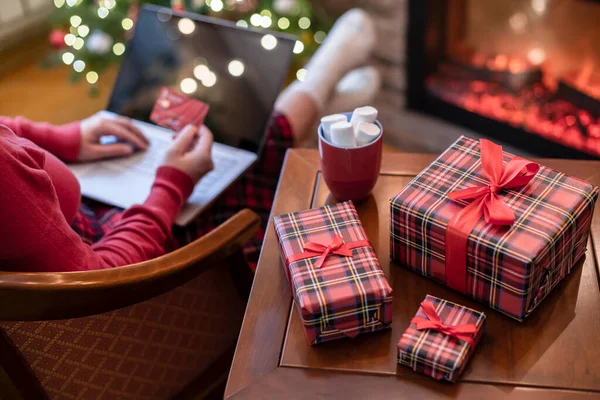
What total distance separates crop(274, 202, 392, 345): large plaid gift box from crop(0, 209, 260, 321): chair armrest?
10cm

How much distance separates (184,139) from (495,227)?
664 mm

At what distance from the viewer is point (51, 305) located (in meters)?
0.86

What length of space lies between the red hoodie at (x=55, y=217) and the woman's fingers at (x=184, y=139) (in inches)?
1.9

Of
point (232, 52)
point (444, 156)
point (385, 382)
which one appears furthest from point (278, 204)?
point (232, 52)

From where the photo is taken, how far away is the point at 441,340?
31.5 inches

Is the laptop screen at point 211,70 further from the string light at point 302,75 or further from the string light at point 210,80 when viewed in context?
the string light at point 302,75

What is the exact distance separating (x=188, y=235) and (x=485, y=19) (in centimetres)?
146

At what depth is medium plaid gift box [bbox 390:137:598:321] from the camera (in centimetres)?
82

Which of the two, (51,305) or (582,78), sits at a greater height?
(51,305)

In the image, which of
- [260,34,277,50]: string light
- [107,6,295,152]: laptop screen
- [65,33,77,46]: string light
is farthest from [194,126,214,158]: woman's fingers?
[65,33,77,46]: string light

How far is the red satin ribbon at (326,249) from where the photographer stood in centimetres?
89

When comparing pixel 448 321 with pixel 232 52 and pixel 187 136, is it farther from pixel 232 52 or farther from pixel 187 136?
pixel 232 52

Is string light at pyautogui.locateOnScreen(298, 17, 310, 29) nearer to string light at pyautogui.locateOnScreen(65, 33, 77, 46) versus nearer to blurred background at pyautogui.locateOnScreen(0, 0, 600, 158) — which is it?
blurred background at pyautogui.locateOnScreen(0, 0, 600, 158)

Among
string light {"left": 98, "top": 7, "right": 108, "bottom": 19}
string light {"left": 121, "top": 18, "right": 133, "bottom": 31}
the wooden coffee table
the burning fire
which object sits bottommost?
the burning fire
